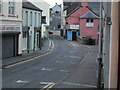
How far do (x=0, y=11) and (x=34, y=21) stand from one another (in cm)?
1323

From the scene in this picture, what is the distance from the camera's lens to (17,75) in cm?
2005

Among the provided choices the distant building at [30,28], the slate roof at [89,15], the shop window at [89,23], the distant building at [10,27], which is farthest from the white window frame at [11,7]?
the slate roof at [89,15]

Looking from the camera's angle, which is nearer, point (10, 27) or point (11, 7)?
point (10, 27)

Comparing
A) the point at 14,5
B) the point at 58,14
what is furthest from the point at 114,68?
the point at 58,14

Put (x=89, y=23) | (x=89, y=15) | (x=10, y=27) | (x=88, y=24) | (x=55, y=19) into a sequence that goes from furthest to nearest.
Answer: (x=55, y=19), (x=89, y=15), (x=88, y=24), (x=89, y=23), (x=10, y=27)

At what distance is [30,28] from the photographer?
40.4 meters

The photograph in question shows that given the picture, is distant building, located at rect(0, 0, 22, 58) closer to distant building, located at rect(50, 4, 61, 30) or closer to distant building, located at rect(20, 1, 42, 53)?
distant building, located at rect(20, 1, 42, 53)

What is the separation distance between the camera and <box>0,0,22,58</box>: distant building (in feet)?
98.1

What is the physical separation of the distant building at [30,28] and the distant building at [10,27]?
2.12 meters

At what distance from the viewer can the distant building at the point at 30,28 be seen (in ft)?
123

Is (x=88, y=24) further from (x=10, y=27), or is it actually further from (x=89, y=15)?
(x=10, y=27)

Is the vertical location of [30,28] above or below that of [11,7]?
below

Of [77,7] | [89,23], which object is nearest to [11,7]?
[89,23]

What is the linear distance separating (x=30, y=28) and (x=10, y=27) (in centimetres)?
918
